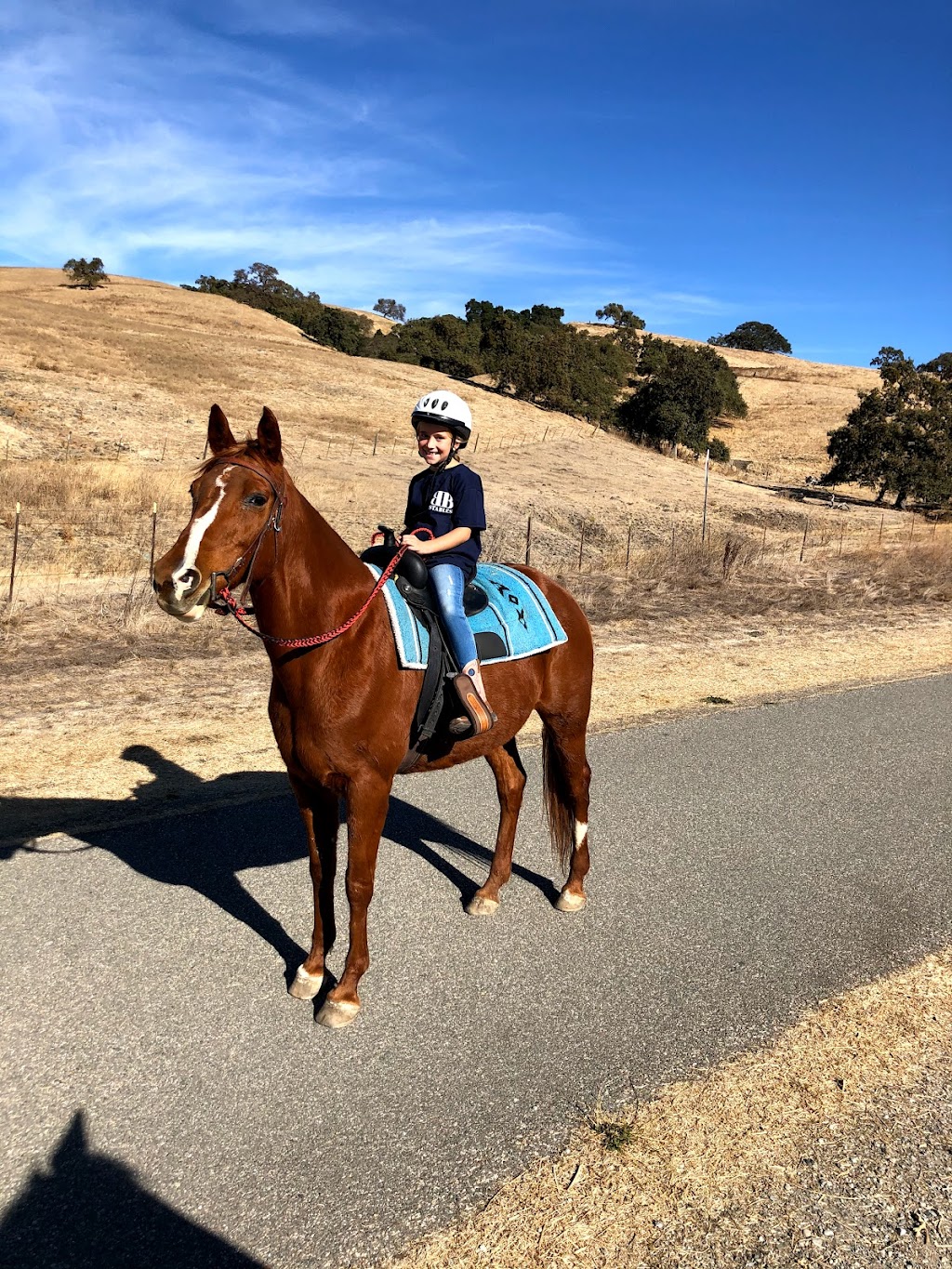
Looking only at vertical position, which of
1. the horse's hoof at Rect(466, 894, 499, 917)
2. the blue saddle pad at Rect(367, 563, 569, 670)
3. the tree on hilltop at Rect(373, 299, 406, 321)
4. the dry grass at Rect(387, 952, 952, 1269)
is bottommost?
the horse's hoof at Rect(466, 894, 499, 917)

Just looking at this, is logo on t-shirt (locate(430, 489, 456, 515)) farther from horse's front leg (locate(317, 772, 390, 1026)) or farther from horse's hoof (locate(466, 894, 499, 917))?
horse's hoof (locate(466, 894, 499, 917))

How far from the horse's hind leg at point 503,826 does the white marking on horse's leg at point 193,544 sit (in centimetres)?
237

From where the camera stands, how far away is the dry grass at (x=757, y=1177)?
254cm

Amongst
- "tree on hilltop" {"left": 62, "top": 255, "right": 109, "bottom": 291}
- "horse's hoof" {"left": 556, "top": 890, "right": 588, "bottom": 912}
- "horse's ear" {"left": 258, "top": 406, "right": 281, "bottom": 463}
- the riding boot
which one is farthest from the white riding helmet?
"tree on hilltop" {"left": 62, "top": 255, "right": 109, "bottom": 291}

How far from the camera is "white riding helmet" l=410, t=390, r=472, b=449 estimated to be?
3.91 meters

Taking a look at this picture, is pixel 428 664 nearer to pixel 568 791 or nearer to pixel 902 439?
pixel 568 791

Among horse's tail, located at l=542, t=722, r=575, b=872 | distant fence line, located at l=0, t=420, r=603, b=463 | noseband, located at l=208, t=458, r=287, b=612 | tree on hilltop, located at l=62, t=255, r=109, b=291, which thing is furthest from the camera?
tree on hilltop, located at l=62, t=255, r=109, b=291

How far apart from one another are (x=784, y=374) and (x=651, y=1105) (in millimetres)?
98351

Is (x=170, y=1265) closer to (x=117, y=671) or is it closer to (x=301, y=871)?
(x=301, y=871)

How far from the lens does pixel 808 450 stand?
5634 cm

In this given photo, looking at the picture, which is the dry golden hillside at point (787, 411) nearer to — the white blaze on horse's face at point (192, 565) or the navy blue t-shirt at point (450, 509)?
the navy blue t-shirt at point (450, 509)

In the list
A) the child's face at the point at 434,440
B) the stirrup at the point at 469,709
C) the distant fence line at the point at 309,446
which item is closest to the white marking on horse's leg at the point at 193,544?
the child's face at the point at 434,440

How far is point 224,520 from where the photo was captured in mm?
3014

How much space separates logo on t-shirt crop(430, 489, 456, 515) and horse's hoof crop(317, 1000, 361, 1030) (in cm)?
237
